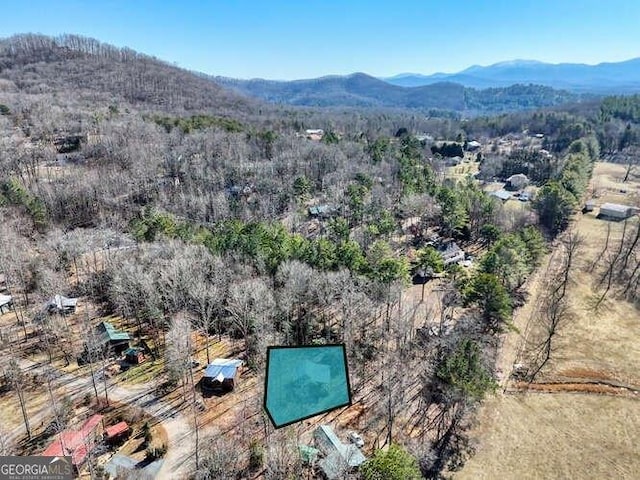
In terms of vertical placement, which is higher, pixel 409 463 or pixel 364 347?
pixel 409 463

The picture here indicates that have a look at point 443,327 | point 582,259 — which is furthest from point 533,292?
point 443,327

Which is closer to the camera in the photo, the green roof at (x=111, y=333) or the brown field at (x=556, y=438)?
the brown field at (x=556, y=438)

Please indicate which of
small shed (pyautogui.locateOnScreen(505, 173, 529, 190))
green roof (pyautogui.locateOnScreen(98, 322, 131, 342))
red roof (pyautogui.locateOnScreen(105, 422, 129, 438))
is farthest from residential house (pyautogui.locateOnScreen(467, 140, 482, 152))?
red roof (pyautogui.locateOnScreen(105, 422, 129, 438))

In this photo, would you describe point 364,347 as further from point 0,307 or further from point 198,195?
point 198,195

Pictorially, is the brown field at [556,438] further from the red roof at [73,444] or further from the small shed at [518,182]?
the small shed at [518,182]

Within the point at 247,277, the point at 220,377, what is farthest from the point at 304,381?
the point at 247,277

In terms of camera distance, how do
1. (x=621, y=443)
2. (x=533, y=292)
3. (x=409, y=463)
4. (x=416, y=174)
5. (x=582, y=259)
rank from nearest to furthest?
1. (x=409, y=463)
2. (x=621, y=443)
3. (x=533, y=292)
4. (x=582, y=259)
5. (x=416, y=174)

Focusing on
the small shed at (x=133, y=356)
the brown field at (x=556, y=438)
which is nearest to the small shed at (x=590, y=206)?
the brown field at (x=556, y=438)

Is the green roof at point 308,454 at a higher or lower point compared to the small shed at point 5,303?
lower
